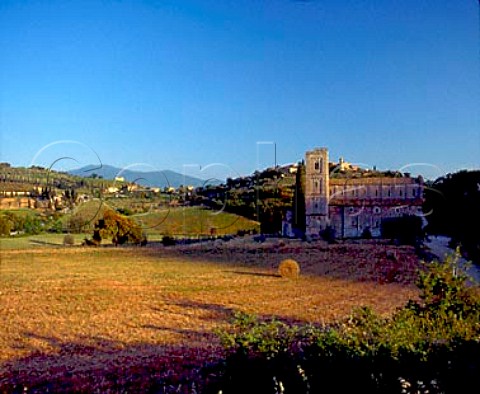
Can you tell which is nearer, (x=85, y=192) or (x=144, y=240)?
(x=85, y=192)

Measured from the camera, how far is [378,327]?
505cm

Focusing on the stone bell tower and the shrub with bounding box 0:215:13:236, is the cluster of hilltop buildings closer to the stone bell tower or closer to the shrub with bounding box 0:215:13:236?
the stone bell tower

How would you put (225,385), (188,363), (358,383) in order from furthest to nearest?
(188,363), (225,385), (358,383)

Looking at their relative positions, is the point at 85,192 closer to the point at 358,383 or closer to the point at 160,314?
the point at 160,314

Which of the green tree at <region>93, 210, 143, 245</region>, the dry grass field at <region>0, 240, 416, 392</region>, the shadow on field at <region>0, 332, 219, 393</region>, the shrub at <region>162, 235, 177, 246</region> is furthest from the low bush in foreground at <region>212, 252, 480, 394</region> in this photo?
the shrub at <region>162, 235, 177, 246</region>

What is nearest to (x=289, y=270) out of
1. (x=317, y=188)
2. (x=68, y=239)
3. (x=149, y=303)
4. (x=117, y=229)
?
(x=149, y=303)

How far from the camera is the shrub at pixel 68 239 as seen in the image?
1273 inches

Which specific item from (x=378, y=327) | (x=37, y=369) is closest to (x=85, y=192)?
(x=37, y=369)

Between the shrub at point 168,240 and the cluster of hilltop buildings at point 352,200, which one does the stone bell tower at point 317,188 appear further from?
the shrub at point 168,240

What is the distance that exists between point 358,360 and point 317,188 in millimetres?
23483

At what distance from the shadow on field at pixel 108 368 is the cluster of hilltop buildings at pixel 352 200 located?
20.0 meters

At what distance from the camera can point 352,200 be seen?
A: 27.7 metres

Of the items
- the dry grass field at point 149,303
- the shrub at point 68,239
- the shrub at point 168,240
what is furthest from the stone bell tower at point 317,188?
the shrub at point 68,239

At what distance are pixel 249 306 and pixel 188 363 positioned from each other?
5.17 meters
